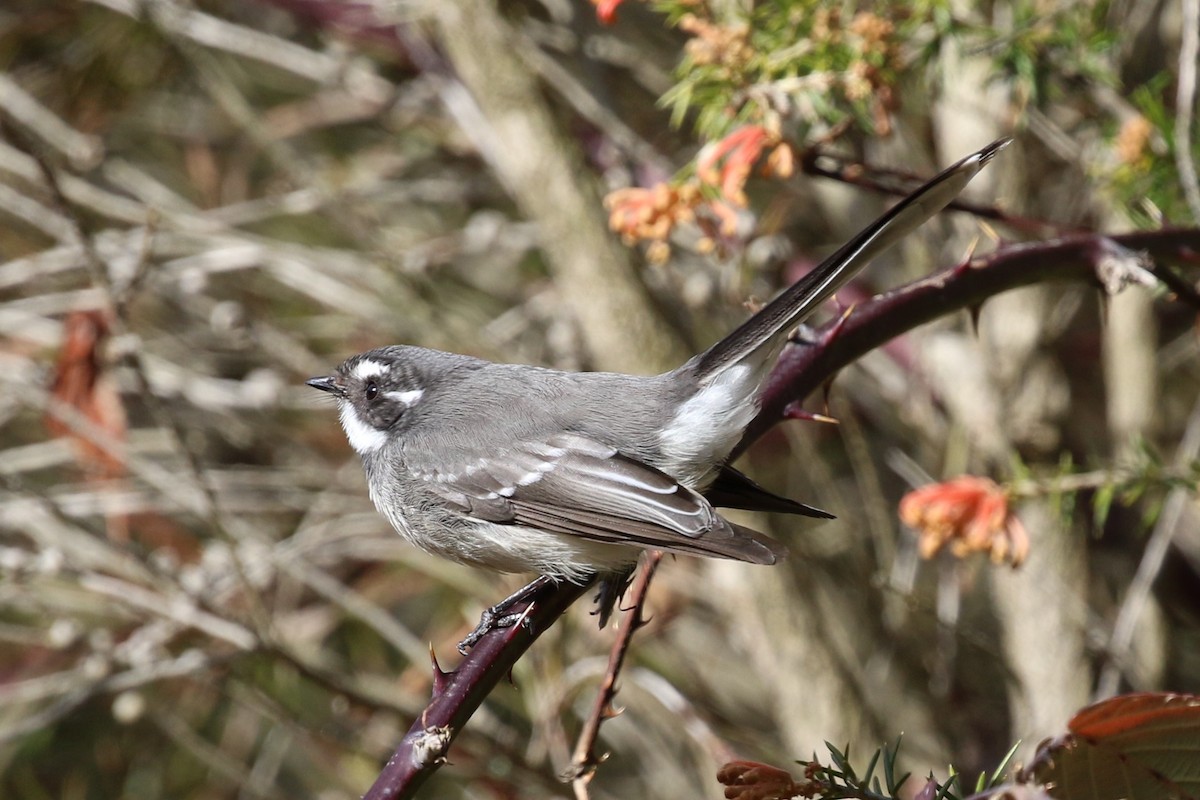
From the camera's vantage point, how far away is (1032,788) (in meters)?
1.35

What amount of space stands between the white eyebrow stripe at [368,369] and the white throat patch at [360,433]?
10 centimetres

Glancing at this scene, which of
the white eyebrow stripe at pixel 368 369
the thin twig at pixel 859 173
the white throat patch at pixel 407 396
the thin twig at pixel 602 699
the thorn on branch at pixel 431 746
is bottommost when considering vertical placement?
the thin twig at pixel 602 699

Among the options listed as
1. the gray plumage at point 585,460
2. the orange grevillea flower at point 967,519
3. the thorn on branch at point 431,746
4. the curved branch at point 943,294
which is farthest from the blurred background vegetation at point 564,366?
the thorn on branch at point 431,746

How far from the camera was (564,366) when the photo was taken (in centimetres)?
412

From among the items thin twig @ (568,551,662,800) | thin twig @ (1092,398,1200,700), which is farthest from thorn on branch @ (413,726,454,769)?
thin twig @ (1092,398,1200,700)

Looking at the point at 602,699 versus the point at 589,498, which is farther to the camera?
the point at 589,498

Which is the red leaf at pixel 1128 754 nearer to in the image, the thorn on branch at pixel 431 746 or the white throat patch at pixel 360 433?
the thorn on branch at pixel 431 746

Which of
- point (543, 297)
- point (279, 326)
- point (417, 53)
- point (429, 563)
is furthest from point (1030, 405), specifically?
point (279, 326)

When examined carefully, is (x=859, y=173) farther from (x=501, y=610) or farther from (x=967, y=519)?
(x=501, y=610)

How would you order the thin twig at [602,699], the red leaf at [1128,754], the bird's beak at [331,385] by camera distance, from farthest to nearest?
the bird's beak at [331,385] → the thin twig at [602,699] → the red leaf at [1128,754]

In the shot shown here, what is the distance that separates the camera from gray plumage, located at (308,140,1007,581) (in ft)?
8.13

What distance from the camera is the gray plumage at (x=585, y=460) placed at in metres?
2.48

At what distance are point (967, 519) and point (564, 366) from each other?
180 cm

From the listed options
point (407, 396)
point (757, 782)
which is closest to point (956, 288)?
point (757, 782)
